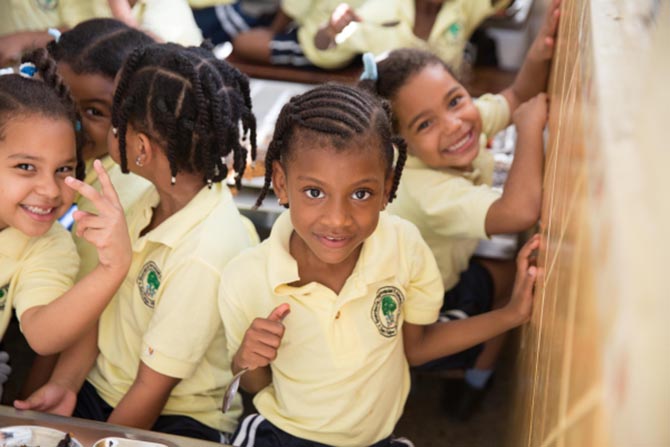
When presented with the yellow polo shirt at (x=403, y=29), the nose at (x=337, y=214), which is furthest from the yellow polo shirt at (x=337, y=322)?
the yellow polo shirt at (x=403, y=29)

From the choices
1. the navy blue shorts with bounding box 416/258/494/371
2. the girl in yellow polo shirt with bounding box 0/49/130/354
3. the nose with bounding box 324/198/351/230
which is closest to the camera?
the nose with bounding box 324/198/351/230

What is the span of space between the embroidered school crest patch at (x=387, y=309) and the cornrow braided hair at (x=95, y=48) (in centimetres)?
86

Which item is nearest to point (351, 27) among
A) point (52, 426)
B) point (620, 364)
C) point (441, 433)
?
point (441, 433)

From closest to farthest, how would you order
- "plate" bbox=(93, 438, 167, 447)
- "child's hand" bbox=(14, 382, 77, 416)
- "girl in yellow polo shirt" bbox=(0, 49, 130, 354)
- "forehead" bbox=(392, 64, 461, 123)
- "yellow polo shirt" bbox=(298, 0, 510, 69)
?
"plate" bbox=(93, 438, 167, 447), "girl in yellow polo shirt" bbox=(0, 49, 130, 354), "child's hand" bbox=(14, 382, 77, 416), "forehead" bbox=(392, 64, 461, 123), "yellow polo shirt" bbox=(298, 0, 510, 69)

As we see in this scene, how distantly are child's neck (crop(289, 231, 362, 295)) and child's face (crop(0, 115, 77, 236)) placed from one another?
513 mm

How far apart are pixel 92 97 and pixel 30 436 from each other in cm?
93

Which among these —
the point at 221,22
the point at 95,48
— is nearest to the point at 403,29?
the point at 221,22

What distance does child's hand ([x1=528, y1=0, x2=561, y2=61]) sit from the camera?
1957mm

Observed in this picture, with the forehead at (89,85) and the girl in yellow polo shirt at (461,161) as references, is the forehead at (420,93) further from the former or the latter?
the forehead at (89,85)

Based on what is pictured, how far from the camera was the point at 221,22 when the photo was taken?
3645 millimetres

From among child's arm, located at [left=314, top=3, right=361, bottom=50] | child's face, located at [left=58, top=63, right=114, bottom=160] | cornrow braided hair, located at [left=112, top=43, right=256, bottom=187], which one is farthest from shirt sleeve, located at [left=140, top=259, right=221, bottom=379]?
child's arm, located at [left=314, top=3, right=361, bottom=50]

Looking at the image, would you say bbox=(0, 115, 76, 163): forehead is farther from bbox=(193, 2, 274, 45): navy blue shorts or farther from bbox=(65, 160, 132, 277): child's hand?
bbox=(193, 2, 274, 45): navy blue shorts

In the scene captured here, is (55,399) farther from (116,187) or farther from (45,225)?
(116,187)

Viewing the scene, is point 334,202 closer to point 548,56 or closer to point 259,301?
point 259,301
